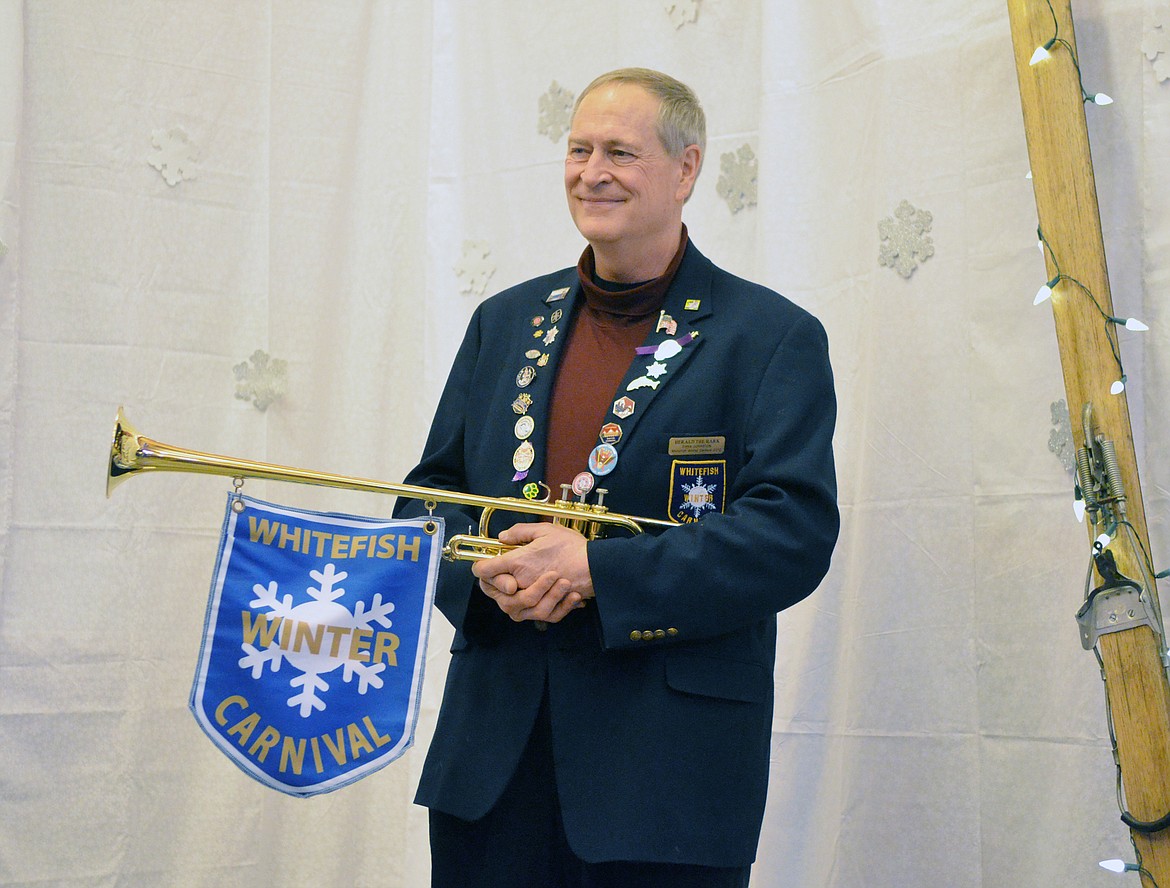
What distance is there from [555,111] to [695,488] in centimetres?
168

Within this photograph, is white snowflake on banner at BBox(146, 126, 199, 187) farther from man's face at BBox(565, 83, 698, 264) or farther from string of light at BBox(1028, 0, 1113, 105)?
string of light at BBox(1028, 0, 1113, 105)

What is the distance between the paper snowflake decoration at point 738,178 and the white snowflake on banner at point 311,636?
5.00 ft

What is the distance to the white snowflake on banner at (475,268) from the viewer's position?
3.42 metres

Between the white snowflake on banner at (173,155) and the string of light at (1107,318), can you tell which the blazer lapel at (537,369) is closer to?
the string of light at (1107,318)

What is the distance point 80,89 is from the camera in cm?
327

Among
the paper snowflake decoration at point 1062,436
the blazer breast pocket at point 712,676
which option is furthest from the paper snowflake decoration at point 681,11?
the blazer breast pocket at point 712,676

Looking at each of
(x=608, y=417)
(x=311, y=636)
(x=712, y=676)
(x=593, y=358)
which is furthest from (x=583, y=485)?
(x=311, y=636)

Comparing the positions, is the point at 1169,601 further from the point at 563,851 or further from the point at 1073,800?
the point at 563,851

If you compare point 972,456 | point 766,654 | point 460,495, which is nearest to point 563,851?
point 766,654

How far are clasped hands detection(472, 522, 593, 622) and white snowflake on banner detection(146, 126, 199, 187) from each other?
6.28 ft

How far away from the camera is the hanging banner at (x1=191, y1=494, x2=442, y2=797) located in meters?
1.88

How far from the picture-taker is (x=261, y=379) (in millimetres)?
3445

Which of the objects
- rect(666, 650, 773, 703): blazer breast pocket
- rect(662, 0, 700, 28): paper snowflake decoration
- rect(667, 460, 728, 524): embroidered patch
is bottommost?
rect(666, 650, 773, 703): blazer breast pocket

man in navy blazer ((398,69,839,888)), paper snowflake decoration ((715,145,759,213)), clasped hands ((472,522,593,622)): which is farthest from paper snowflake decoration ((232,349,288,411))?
clasped hands ((472,522,593,622))
